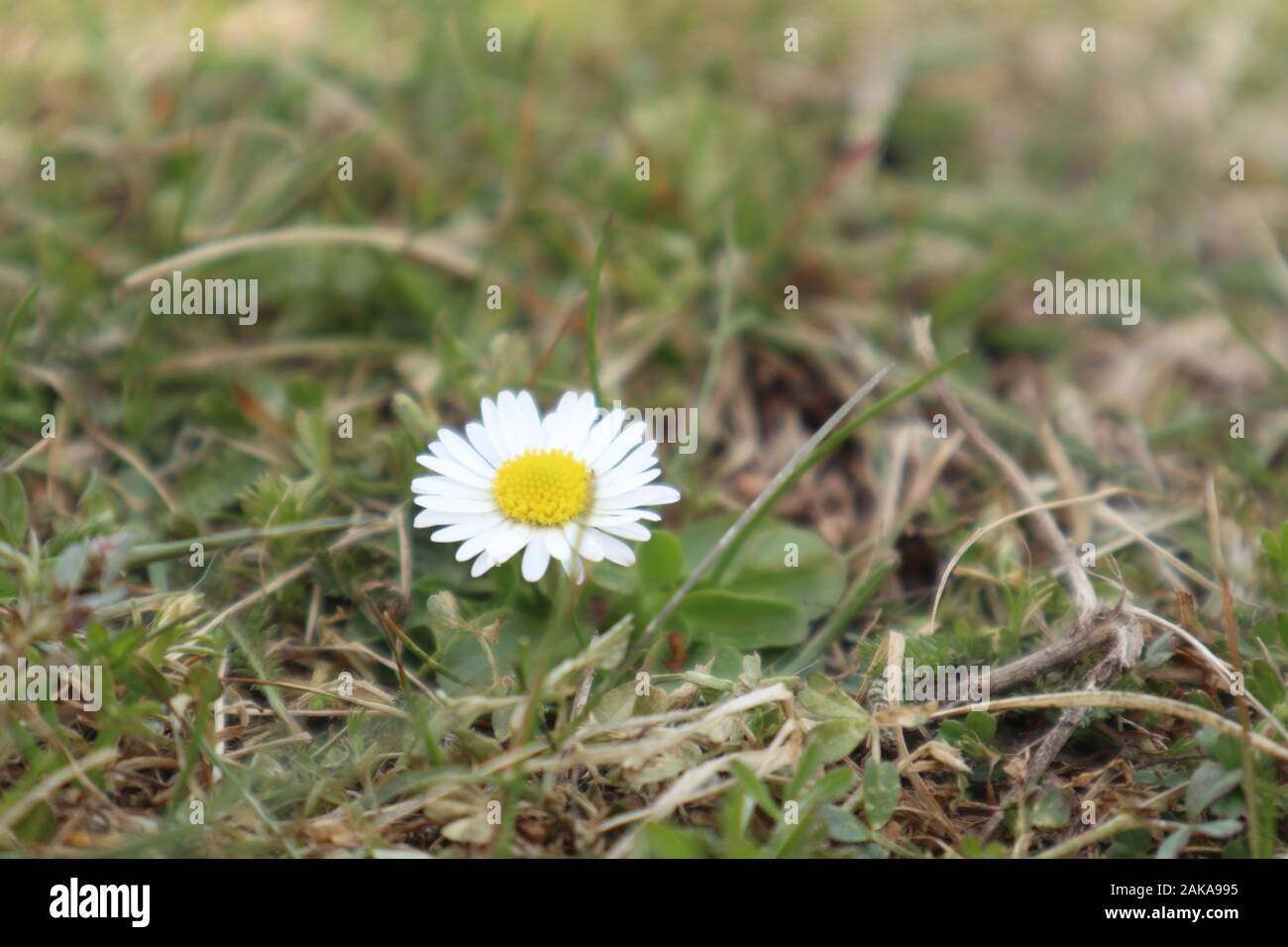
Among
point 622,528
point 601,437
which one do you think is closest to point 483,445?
point 601,437

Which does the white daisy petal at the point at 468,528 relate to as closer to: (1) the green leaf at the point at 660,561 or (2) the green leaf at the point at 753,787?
(1) the green leaf at the point at 660,561

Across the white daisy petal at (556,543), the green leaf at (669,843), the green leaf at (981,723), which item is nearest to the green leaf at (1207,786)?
the green leaf at (981,723)

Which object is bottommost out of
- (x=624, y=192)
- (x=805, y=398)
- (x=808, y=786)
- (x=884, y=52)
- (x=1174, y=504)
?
(x=808, y=786)

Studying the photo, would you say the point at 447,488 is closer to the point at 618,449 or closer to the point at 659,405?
the point at 618,449

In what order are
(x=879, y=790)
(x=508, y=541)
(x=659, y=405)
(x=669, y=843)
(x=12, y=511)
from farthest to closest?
1. (x=659, y=405)
2. (x=12, y=511)
3. (x=508, y=541)
4. (x=879, y=790)
5. (x=669, y=843)

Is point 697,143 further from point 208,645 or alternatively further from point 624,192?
point 208,645
